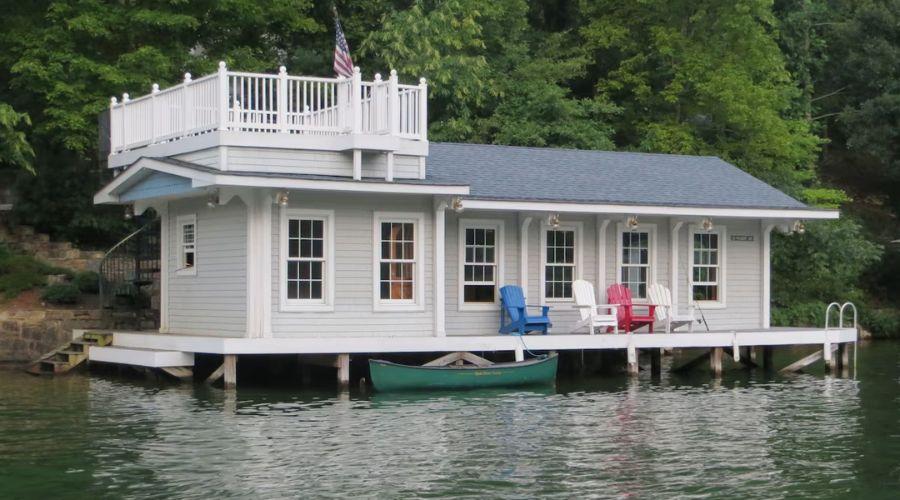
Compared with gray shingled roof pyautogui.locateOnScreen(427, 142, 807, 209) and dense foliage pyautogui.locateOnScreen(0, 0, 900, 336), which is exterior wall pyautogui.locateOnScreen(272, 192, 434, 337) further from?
dense foliage pyautogui.locateOnScreen(0, 0, 900, 336)

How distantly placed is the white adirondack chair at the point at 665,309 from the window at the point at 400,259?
4.97 m

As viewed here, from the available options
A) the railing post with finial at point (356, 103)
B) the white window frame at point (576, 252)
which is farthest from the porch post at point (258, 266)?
the white window frame at point (576, 252)

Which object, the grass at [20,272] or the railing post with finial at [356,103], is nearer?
the railing post with finial at [356,103]

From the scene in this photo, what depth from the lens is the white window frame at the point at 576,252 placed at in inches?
1038

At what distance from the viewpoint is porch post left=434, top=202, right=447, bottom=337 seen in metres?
24.2

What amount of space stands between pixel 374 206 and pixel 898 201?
28949mm

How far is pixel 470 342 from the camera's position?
23.7 metres

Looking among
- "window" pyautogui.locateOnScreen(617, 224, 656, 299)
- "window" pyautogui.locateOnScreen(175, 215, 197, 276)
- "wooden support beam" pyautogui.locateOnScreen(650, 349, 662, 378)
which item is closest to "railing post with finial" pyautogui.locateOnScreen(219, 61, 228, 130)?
"window" pyautogui.locateOnScreen(175, 215, 197, 276)

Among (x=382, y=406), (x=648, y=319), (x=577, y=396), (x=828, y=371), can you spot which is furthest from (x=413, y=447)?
(x=828, y=371)

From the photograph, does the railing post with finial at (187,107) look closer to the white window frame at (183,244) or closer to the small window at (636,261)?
the white window frame at (183,244)

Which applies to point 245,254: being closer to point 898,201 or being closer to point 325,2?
point 325,2

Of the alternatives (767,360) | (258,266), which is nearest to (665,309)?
(767,360)

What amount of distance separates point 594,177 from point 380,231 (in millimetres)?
6026

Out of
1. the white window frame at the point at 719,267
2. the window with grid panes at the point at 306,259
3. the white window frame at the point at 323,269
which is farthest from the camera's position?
the white window frame at the point at 719,267
